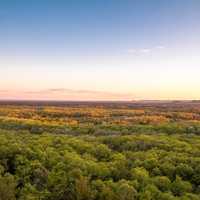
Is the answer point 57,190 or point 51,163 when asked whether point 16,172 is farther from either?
point 57,190

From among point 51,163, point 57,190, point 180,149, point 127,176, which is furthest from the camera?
point 180,149

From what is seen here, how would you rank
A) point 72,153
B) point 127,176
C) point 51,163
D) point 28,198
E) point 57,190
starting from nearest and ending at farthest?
1. point 28,198
2. point 57,190
3. point 127,176
4. point 51,163
5. point 72,153

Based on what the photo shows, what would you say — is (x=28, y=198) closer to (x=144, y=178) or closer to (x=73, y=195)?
(x=73, y=195)

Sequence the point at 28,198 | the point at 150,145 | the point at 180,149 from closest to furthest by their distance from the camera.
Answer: the point at 28,198 < the point at 180,149 < the point at 150,145

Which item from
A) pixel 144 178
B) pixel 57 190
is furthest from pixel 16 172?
pixel 144 178

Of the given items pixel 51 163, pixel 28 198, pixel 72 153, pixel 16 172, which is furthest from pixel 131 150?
pixel 28 198

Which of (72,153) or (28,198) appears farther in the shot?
(72,153)

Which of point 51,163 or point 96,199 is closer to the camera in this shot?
point 96,199

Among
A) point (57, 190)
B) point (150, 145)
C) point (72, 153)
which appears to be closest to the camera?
point (57, 190)
